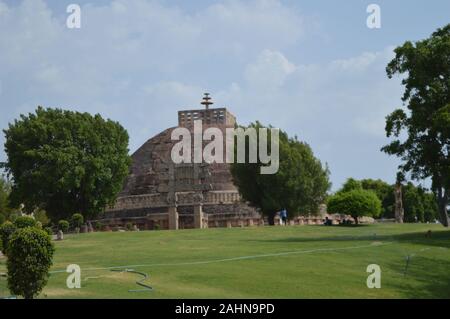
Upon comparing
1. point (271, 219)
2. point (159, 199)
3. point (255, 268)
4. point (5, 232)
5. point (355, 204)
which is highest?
point (159, 199)

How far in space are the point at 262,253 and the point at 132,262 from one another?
15.3 feet

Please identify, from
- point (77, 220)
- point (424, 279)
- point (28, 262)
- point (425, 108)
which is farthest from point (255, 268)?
point (77, 220)

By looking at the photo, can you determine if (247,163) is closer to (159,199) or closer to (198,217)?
(198,217)

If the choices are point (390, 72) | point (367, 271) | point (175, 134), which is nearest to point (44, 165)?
point (390, 72)

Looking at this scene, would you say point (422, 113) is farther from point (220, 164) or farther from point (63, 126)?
point (220, 164)

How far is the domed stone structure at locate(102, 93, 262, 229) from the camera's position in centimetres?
4272

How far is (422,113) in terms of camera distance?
3030 cm

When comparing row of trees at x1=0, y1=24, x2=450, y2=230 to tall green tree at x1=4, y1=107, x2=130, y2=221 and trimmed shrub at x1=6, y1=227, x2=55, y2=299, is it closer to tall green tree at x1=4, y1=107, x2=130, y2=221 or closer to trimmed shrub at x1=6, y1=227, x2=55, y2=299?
tall green tree at x1=4, y1=107, x2=130, y2=221

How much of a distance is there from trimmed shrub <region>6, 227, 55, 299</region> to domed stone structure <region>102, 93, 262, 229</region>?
91.3ft

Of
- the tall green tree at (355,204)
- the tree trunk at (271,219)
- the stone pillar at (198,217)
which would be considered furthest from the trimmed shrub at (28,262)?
the tall green tree at (355,204)

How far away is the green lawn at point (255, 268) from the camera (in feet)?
49.5

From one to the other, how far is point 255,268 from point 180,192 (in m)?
28.8

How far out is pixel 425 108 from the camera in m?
30.4

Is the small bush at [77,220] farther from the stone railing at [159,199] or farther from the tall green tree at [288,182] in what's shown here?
the stone railing at [159,199]
